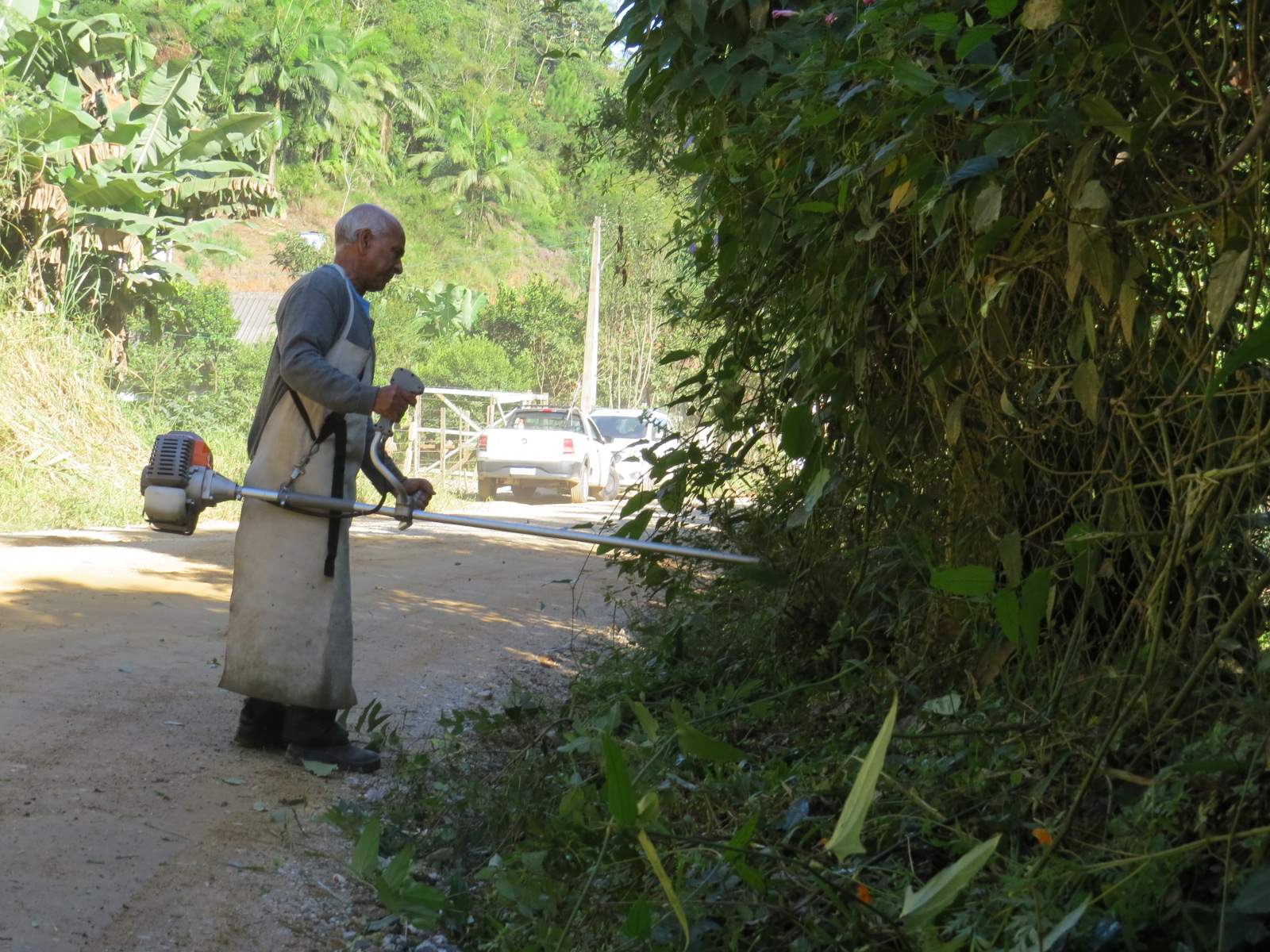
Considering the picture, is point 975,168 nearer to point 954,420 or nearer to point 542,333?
point 954,420

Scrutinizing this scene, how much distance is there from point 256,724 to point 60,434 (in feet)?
31.6

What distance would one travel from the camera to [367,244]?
442cm

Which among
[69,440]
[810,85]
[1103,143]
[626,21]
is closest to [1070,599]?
[1103,143]

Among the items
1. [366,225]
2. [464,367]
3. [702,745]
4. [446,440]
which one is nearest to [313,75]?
[464,367]

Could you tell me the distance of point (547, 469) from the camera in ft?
68.0

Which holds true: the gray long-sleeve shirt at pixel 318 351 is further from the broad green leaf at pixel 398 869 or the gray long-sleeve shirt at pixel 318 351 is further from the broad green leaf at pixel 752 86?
the broad green leaf at pixel 398 869

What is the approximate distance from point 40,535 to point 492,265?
141 feet

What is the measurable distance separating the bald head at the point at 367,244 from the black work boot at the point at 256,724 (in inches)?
58.9

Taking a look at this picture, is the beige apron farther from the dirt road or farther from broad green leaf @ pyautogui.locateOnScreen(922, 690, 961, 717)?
broad green leaf @ pyautogui.locateOnScreen(922, 690, 961, 717)

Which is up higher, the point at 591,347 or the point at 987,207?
the point at 591,347

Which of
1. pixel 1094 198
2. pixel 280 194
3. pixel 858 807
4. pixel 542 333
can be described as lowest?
pixel 858 807

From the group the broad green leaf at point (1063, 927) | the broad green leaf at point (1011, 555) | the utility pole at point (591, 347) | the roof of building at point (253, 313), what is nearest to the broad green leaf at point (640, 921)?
the broad green leaf at point (1063, 927)

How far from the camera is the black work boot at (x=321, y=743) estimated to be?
4.24 m

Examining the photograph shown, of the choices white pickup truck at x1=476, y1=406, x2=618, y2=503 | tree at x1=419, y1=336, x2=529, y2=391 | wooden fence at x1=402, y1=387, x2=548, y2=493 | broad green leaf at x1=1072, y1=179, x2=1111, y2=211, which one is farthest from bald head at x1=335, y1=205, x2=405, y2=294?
tree at x1=419, y1=336, x2=529, y2=391
